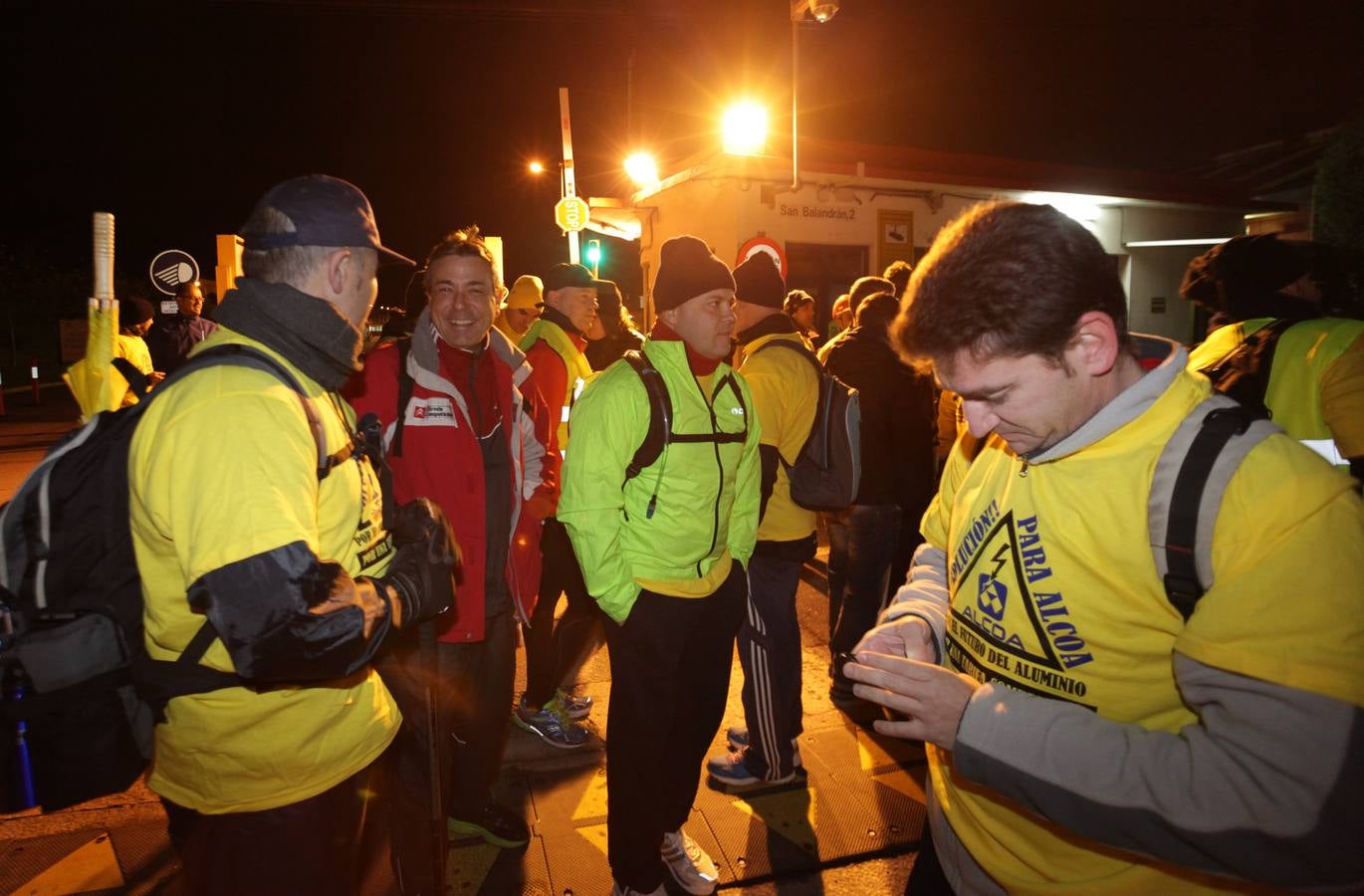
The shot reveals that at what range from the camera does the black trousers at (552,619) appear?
416cm

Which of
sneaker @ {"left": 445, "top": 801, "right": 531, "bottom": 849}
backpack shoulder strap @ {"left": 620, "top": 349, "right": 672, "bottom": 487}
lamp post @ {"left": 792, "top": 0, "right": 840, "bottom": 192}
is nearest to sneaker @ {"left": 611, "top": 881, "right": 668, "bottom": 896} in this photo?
sneaker @ {"left": 445, "top": 801, "right": 531, "bottom": 849}

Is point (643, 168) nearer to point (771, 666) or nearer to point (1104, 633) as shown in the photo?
point (771, 666)

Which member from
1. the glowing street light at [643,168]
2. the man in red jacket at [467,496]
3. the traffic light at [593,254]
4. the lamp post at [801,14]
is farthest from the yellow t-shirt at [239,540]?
the glowing street light at [643,168]

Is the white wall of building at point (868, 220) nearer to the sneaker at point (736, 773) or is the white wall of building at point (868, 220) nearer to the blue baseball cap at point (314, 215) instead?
the sneaker at point (736, 773)

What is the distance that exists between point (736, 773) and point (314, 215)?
3.14 metres

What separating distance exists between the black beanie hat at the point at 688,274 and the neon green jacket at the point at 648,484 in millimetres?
210

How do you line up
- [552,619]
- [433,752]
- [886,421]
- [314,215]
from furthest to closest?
1. [886,421]
2. [552,619]
3. [433,752]
4. [314,215]

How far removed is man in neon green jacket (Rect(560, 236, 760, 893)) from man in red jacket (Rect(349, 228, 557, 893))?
562mm

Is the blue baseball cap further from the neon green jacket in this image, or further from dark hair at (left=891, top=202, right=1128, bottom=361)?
dark hair at (left=891, top=202, right=1128, bottom=361)

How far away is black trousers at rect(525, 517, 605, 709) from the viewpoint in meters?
4.16

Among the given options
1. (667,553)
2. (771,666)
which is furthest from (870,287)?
(667,553)

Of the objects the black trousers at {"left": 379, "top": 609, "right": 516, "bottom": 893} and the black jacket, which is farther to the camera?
the black jacket

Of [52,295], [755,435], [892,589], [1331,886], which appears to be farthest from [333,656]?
[52,295]

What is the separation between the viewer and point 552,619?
420 cm
